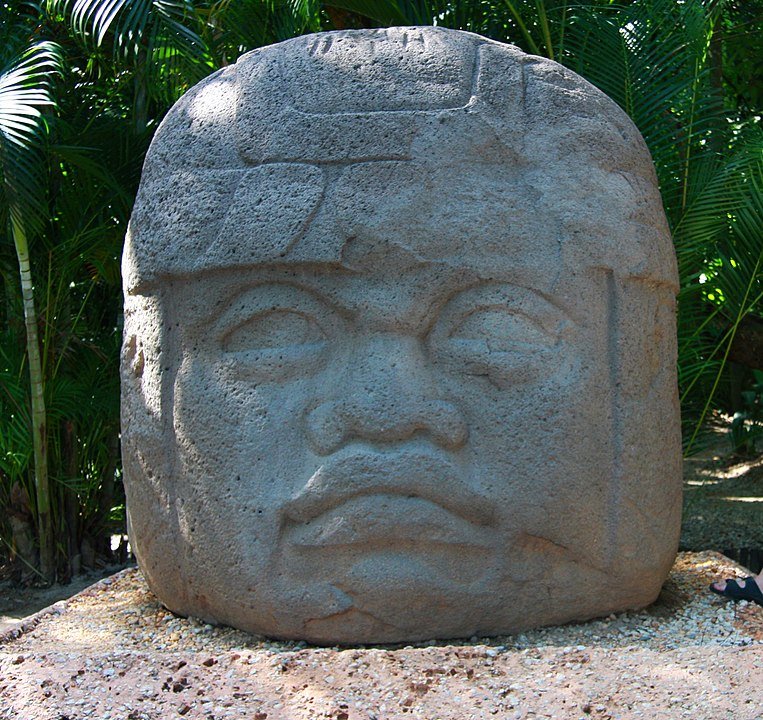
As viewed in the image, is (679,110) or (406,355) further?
(679,110)

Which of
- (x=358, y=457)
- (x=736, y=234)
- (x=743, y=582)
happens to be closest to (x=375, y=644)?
(x=358, y=457)

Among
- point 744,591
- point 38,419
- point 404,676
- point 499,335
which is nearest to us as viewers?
point 404,676

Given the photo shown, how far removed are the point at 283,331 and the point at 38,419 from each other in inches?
100

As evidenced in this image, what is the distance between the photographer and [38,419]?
5.04 metres

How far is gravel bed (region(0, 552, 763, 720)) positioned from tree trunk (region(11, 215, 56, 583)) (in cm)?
211

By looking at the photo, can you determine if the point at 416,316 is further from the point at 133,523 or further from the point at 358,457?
the point at 133,523

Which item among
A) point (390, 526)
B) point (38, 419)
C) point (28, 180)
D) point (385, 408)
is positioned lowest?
point (38, 419)

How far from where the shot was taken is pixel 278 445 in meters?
2.87

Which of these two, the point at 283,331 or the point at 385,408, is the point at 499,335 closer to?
the point at 385,408

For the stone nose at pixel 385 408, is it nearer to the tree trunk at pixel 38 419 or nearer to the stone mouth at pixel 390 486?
the stone mouth at pixel 390 486

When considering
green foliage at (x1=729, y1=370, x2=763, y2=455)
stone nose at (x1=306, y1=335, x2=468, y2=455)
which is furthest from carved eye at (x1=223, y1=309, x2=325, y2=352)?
green foliage at (x1=729, y1=370, x2=763, y2=455)

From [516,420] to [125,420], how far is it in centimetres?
123

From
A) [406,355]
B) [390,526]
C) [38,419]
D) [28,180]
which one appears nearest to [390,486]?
[390,526]

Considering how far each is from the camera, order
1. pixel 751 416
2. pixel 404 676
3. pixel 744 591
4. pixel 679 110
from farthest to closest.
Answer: pixel 751 416
pixel 679 110
pixel 744 591
pixel 404 676
